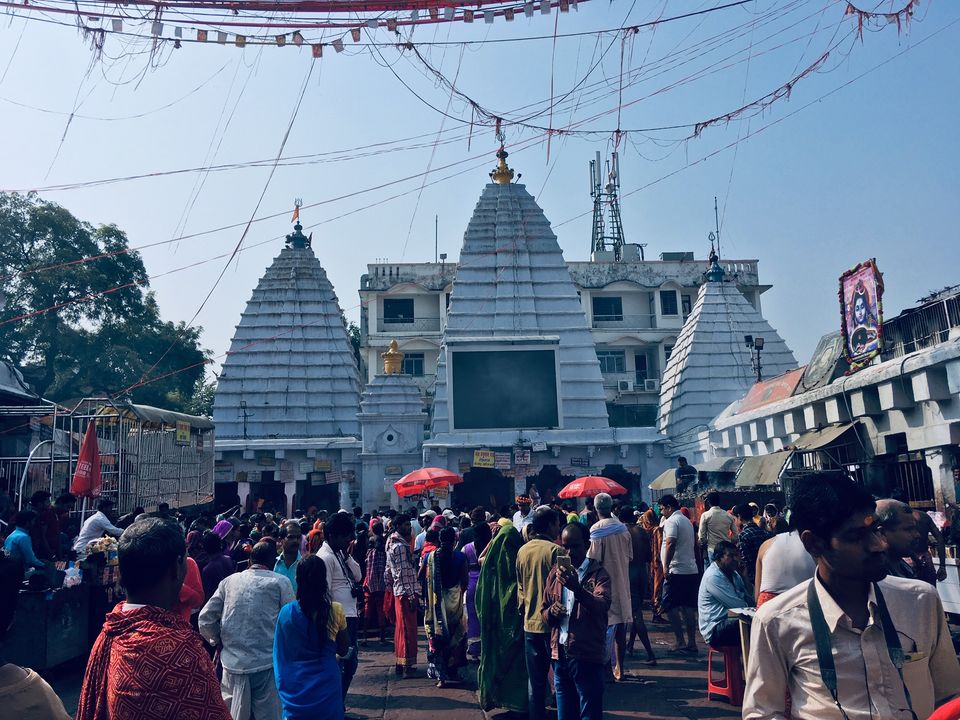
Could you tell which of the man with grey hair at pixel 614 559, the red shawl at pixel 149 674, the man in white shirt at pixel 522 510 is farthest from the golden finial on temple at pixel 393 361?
the red shawl at pixel 149 674

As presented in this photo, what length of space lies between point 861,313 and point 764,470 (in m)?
3.02

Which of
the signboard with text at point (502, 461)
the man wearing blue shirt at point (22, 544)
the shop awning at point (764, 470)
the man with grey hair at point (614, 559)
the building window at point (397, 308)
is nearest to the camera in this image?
the man with grey hair at point (614, 559)

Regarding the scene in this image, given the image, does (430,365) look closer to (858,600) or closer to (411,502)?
(411,502)

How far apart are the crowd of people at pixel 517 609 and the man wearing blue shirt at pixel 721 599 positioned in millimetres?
17

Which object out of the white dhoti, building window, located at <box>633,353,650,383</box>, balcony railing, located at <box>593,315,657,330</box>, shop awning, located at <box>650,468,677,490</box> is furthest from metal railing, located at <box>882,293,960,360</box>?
balcony railing, located at <box>593,315,657,330</box>

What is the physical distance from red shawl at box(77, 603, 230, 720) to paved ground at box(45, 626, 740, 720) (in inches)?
193

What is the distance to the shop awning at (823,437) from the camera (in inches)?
558

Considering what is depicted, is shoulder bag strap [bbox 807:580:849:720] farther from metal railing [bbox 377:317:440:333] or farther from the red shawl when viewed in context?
metal railing [bbox 377:317:440:333]

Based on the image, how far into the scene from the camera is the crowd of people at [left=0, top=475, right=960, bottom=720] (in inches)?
103

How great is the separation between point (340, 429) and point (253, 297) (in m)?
6.07

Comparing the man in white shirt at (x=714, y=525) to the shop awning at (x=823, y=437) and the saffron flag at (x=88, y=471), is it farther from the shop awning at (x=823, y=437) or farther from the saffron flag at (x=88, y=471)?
the saffron flag at (x=88, y=471)

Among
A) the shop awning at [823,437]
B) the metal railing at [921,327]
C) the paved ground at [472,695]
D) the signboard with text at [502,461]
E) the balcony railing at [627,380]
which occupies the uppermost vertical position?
the balcony railing at [627,380]

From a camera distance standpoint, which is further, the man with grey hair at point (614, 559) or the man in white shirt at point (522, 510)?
the man in white shirt at point (522, 510)

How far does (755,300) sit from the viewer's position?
1914 inches
